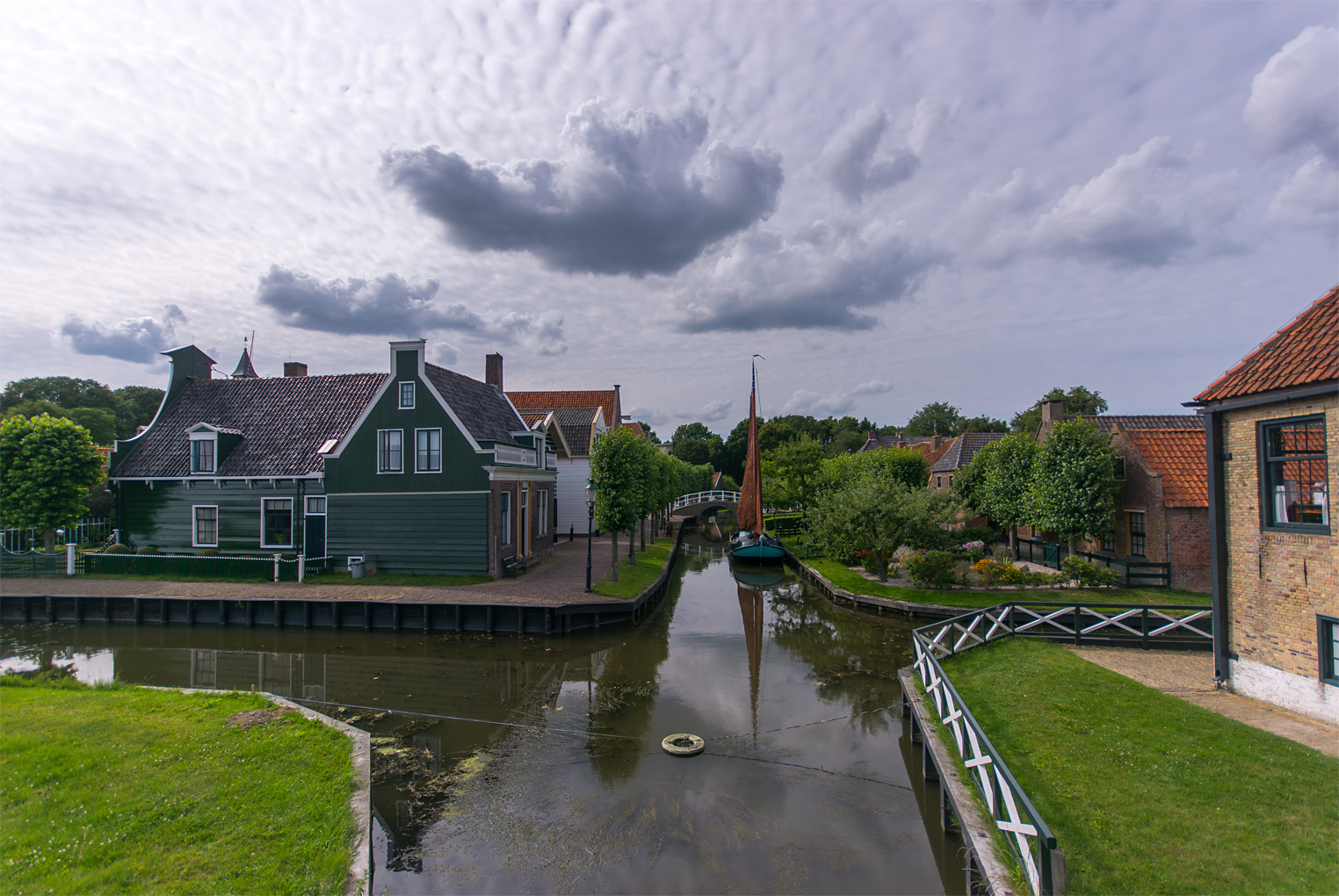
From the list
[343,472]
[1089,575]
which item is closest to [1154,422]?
[1089,575]

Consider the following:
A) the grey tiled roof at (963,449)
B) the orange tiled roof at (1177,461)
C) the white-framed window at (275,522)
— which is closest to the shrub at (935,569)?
the orange tiled roof at (1177,461)

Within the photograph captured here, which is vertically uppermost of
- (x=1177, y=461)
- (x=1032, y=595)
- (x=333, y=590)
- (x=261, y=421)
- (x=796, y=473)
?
(x=261, y=421)

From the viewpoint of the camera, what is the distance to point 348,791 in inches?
317

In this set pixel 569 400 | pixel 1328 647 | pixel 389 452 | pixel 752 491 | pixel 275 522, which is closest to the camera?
pixel 1328 647

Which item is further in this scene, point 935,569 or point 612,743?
point 935,569

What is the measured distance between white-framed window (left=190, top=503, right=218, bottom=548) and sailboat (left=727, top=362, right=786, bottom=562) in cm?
2389

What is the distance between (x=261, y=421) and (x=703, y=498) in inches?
1917

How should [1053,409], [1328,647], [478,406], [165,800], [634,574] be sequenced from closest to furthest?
[165,800]
[1328,647]
[634,574]
[478,406]
[1053,409]

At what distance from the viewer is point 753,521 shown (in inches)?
1515

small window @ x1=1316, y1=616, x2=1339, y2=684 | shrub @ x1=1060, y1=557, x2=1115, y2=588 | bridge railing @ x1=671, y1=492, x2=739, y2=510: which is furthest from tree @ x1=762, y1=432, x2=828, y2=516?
small window @ x1=1316, y1=616, x2=1339, y2=684

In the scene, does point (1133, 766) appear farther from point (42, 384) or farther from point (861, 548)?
point (42, 384)

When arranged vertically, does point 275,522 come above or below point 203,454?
below

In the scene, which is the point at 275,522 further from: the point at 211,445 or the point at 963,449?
the point at 963,449

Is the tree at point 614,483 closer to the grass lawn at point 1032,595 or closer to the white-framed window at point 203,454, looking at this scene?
the grass lawn at point 1032,595
